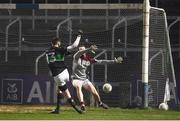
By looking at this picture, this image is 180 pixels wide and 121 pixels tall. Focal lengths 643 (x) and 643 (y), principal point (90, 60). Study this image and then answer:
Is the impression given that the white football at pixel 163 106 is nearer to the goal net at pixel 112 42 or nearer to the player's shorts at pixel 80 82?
the goal net at pixel 112 42

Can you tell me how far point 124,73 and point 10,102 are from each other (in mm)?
4010

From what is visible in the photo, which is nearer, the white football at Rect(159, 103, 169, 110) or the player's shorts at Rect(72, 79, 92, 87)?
the player's shorts at Rect(72, 79, 92, 87)

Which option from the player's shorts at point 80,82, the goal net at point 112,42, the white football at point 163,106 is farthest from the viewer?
the goal net at point 112,42

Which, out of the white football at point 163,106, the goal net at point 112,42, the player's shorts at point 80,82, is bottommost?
the white football at point 163,106

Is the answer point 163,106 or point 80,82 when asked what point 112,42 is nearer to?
point 163,106

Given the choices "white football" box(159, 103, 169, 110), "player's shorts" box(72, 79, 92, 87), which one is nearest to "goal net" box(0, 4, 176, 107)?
"white football" box(159, 103, 169, 110)

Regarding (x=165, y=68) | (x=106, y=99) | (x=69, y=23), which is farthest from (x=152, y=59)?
(x=69, y=23)

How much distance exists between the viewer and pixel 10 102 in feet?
71.7

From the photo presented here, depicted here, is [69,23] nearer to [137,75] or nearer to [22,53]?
[22,53]

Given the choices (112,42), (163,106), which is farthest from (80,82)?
(112,42)

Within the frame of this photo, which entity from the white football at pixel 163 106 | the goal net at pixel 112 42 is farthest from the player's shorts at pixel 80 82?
the goal net at pixel 112 42

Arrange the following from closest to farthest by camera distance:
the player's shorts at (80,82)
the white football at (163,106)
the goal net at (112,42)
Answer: the player's shorts at (80,82), the white football at (163,106), the goal net at (112,42)

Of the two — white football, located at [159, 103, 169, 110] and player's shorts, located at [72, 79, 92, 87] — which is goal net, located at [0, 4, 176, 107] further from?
player's shorts, located at [72, 79, 92, 87]

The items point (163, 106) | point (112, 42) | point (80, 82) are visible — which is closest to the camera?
point (80, 82)
